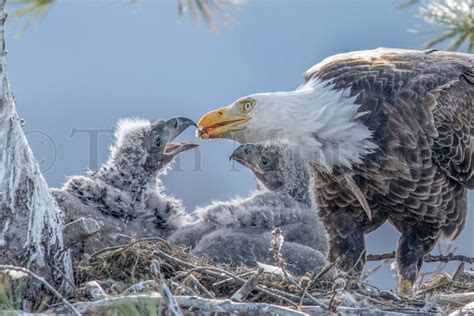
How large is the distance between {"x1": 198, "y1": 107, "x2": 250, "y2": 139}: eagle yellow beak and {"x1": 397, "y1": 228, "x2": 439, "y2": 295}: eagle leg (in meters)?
1.33

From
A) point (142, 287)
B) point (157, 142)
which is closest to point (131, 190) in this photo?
point (157, 142)

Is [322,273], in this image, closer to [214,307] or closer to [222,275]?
[222,275]

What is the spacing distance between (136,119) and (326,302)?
2.72 meters

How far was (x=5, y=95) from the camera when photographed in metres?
3.79

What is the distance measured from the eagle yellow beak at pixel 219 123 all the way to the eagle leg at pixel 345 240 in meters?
1.01

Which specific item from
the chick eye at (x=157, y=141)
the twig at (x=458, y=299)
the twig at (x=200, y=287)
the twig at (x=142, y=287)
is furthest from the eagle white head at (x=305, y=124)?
the twig at (x=142, y=287)

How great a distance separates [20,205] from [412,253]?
9.36ft

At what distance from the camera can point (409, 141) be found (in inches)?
216

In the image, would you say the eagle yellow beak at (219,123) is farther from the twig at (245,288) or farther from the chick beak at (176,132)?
the twig at (245,288)

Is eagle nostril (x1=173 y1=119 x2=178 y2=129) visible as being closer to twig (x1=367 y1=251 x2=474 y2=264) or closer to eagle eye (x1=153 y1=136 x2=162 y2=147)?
eagle eye (x1=153 y1=136 x2=162 y2=147)

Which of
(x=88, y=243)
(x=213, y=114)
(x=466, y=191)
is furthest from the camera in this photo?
(x=466, y=191)

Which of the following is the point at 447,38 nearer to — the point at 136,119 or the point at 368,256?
the point at 368,256

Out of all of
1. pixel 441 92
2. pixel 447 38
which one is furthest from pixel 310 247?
pixel 447 38

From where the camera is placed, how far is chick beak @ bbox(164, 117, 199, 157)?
19.2ft
